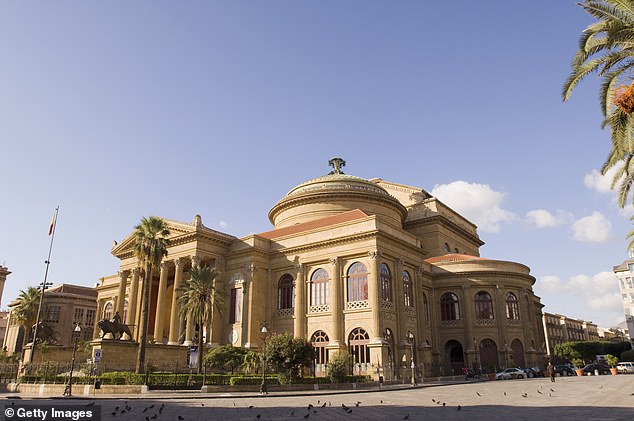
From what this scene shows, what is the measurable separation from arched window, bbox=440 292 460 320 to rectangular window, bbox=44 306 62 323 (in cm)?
5616

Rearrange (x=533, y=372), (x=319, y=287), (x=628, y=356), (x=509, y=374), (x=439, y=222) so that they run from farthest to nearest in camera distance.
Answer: (x=628, y=356) < (x=439, y=222) < (x=533, y=372) < (x=319, y=287) < (x=509, y=374)

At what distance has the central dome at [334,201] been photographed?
52594 millimetres

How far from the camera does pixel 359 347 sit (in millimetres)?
37875

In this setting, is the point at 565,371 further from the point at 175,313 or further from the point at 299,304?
the point at 175,313

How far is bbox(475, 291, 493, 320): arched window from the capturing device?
1870 inches

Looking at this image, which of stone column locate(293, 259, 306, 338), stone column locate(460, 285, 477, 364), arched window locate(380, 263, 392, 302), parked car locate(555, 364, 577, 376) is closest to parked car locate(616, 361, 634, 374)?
parked car locate(555, 364, 577, 376)

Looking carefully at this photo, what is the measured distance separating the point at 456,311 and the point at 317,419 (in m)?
37.0

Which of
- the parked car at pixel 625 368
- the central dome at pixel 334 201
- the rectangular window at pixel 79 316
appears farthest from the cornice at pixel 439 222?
the rectangular window at pixel 79 316

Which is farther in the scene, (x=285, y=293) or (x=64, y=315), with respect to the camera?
(x=64, y=315)

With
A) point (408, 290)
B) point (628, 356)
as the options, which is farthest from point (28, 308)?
point (628, 356)

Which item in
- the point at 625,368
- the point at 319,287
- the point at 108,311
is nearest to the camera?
the point at 319,287

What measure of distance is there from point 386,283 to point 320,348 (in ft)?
25.1

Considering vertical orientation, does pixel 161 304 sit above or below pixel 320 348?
above

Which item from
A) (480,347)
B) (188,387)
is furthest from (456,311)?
(188,387)
